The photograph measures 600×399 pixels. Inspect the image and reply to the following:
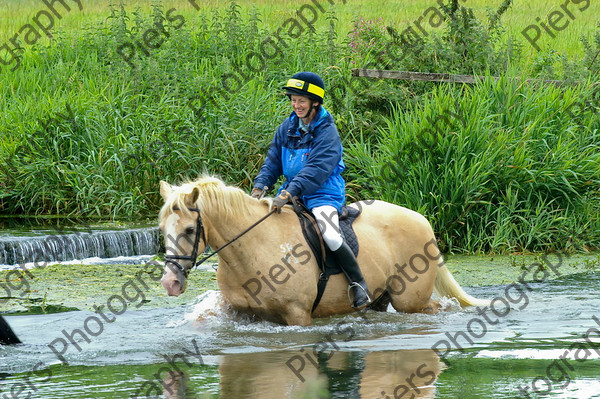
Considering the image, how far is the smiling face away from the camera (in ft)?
22.7

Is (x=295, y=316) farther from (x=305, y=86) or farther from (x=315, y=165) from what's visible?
(x=305, y=86)

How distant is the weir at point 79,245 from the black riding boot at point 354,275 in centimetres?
525

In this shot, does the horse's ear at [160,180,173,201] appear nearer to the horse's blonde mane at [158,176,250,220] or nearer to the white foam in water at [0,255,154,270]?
the horse's blonde mane at [158,176,250,220]

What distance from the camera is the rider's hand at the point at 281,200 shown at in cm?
676

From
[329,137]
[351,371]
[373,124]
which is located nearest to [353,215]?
[329,137]

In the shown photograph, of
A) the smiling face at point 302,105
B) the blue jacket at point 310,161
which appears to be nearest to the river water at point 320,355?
the blue jacket at point 310,161

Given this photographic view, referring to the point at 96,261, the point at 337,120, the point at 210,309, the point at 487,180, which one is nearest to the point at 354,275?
the point at 210,309

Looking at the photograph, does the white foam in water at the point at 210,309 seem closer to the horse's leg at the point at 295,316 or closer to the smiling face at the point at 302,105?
the horse's leg at the point at 295,316

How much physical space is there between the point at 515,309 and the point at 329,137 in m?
2.75

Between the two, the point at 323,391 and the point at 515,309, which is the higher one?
the point at 323,391

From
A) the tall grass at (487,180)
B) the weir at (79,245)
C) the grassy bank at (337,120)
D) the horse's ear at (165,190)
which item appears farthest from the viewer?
the grassy bank at (337,120)

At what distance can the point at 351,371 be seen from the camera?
5793mm

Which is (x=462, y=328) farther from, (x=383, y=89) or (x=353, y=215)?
(x=383, y=89)

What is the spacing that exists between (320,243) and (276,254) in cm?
41
